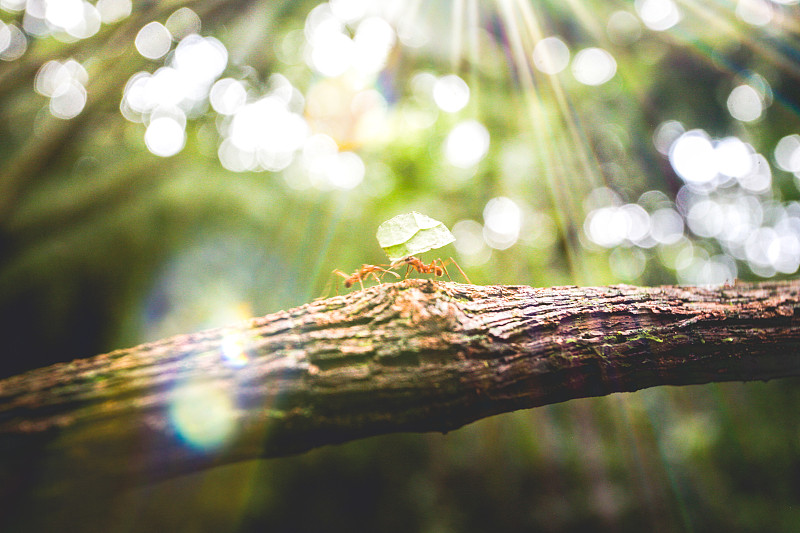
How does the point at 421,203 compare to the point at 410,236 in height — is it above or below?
above

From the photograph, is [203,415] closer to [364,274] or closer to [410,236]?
A: [410,236]

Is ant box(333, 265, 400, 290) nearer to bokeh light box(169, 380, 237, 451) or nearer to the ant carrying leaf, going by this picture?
the ant carrying leaf

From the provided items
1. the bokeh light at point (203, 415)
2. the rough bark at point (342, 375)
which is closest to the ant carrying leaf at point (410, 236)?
the rough bark at point (342, 375)

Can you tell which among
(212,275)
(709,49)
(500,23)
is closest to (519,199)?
(500,23)

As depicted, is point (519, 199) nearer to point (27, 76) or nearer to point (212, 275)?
point (212, 275)

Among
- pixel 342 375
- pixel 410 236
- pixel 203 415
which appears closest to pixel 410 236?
pixel 410 236

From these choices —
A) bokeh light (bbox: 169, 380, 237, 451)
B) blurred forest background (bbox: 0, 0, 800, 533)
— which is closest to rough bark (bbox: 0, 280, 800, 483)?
bokeh light (bbox: 169, 380, 237, 451)

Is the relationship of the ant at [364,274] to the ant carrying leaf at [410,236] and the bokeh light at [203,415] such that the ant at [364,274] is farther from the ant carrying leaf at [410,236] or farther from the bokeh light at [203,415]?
the bokeh light at [203,415]
